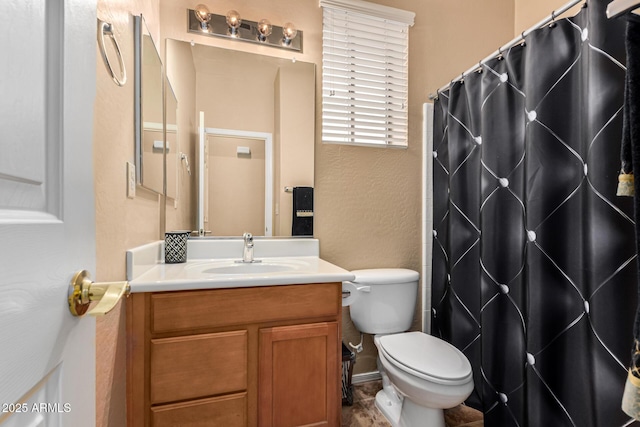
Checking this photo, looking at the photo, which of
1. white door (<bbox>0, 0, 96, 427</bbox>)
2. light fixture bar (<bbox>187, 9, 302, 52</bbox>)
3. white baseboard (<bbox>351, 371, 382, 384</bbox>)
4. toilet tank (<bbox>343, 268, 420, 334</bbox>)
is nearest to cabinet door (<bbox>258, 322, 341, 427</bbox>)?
toilet tank (<bbox>343, 268, 420, 334</bbox>)

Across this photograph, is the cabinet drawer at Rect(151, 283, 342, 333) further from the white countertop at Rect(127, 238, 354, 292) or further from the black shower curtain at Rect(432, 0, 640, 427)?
the black shower curtain at Rect(432, 0, 640, 427)

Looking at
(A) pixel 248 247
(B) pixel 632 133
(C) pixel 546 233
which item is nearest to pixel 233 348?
(A) pixel 248 247

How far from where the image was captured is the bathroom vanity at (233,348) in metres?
1.07

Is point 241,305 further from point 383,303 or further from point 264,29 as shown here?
point 264,29

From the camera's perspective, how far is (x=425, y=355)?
137cm

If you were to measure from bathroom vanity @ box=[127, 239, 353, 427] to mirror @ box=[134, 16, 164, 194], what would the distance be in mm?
341

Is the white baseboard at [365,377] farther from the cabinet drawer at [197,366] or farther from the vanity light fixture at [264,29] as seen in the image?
the vanity light fixture at [264,29]

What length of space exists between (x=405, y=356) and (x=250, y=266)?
0.87 meters

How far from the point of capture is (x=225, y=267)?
149 centimetres

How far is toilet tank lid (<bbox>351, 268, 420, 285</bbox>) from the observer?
167 cm

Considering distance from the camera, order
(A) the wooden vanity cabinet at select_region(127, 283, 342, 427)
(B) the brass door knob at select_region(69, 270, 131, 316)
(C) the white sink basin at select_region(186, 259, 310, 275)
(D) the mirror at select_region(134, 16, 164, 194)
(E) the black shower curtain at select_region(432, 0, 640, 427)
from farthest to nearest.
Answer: (C) the white sink basin at select_region(186, 259, 310, 275) → (D) the mirror at select_region(134, 16, 164, 194) → (A) the wooden vanity cabinet at select_region(127, 283, 342, 427) → (E) the black shower curtain at select_region(432, 0, 640, 427) → (B) the brass door knob at select_region(69, 270, 131, 316)

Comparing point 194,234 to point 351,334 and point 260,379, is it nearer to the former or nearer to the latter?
point 260,379

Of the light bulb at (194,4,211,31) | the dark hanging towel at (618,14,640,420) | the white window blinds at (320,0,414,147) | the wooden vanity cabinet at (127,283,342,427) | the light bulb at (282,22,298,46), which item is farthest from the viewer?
the white window blinds at (320,0,414,147)

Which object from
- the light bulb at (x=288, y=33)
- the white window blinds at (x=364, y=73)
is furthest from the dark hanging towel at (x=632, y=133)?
the light bulb at (x=288, y=33)
